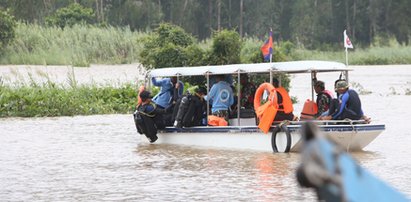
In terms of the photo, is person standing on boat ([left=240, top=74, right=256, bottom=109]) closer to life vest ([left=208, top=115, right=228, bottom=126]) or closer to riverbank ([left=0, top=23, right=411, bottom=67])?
life vest ([left=208, top=115, right=228, bottom=126])

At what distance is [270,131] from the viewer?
16.6 metres

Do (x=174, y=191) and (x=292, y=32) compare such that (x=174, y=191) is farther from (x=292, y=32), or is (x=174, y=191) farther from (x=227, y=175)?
(x=292, y=32)

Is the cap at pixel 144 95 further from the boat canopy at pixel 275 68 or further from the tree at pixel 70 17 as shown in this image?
the tree at pixel 70 17

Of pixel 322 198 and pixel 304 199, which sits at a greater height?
pixel 322 198

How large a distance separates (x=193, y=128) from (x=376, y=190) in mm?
15672

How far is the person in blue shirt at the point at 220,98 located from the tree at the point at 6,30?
24697 millimetres

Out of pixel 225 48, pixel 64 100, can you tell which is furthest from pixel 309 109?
pixel 64 100

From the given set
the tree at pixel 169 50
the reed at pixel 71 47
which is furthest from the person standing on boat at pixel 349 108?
the reed at pixel 71 47

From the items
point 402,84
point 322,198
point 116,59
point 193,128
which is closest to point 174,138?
point 193,128

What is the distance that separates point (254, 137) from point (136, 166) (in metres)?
2.39

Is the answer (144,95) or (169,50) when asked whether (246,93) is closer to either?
(144,95)

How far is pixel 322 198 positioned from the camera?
103 inches

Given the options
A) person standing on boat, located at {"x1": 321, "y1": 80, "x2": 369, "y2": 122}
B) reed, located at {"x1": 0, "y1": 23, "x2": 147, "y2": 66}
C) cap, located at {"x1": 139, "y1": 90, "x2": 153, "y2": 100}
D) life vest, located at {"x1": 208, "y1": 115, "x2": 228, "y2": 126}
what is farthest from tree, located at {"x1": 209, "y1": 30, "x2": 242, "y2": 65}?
reed, located at {"x1": 0, "y1": 23, "x2": 147, "y2": 66}

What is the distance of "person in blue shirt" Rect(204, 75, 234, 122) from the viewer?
17938mm
